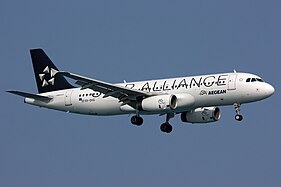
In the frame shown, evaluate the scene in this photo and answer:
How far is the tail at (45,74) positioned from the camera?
7950 cm

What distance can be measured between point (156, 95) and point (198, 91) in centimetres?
384

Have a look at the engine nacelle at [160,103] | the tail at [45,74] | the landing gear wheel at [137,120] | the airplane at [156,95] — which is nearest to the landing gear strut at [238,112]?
the airplane at [156,95]

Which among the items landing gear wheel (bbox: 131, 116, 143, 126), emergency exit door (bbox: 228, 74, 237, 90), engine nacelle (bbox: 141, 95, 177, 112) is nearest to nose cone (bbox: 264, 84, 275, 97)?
emergency exit door (bbox: 228, 74, 237, 90)

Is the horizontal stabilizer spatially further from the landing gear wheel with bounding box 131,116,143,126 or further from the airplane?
the landing gear wheel with bounding box 131,116,143,126

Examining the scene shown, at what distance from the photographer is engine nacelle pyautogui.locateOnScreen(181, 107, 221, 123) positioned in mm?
75438

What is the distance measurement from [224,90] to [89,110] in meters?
13.4

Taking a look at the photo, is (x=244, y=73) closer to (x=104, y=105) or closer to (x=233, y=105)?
(x=233, y=105)

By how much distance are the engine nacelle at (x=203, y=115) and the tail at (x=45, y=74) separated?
11.6 m

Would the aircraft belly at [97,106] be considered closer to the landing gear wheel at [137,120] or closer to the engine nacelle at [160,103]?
the landing gear wheel at [137,120]

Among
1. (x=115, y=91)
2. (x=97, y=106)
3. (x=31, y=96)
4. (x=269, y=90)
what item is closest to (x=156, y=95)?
(x=115, y=91)

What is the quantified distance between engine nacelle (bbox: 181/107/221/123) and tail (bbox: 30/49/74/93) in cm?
1160

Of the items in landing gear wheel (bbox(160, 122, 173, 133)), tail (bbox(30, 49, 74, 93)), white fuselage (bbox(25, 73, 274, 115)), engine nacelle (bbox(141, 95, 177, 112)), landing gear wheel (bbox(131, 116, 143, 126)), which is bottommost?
landing gear wheel (bbox(131, 116, 143, 126))

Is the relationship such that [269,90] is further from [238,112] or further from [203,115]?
[203,115]

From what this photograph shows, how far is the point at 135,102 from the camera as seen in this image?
73.2 m
